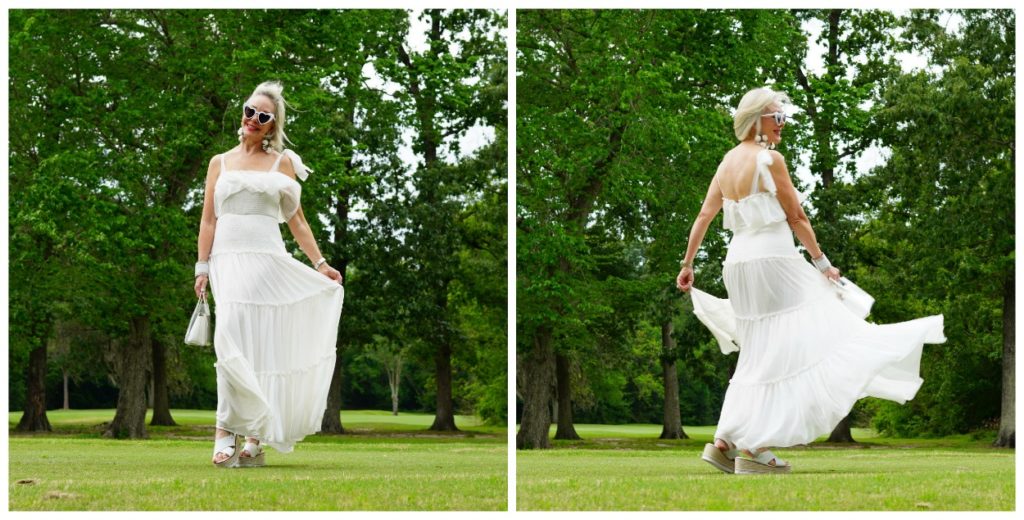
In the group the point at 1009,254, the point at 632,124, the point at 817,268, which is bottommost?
the point at 817,268

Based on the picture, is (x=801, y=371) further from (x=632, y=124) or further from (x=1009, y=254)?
(x=1009, y=254)

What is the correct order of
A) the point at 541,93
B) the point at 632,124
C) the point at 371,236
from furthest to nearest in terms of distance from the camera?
the point at 371,236
the point at 541,93
the point at 632,124

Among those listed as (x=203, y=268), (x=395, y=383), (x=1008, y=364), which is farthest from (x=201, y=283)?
(x=395, y=383)

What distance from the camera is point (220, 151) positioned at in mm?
20156

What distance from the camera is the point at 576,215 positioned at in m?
22.6

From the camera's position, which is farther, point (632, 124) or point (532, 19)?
point (532, 19)

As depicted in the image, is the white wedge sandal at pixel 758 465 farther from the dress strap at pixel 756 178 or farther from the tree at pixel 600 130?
the tree at pixel 600 130

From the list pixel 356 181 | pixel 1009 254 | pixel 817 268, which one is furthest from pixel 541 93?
pixel 817 268

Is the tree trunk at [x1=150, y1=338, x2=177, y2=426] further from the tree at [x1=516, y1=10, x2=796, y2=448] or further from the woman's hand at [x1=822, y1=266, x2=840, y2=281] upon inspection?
the woman's hand at [x1=822, y1=266, x2=840, y2=281]

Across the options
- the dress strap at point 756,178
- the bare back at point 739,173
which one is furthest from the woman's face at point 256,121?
the dress strap at point 756,178

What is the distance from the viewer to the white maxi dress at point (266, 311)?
7043 mm

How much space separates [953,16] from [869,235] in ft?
15.6

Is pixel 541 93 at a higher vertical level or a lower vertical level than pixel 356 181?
higher

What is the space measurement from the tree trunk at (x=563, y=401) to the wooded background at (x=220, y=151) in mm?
1764
